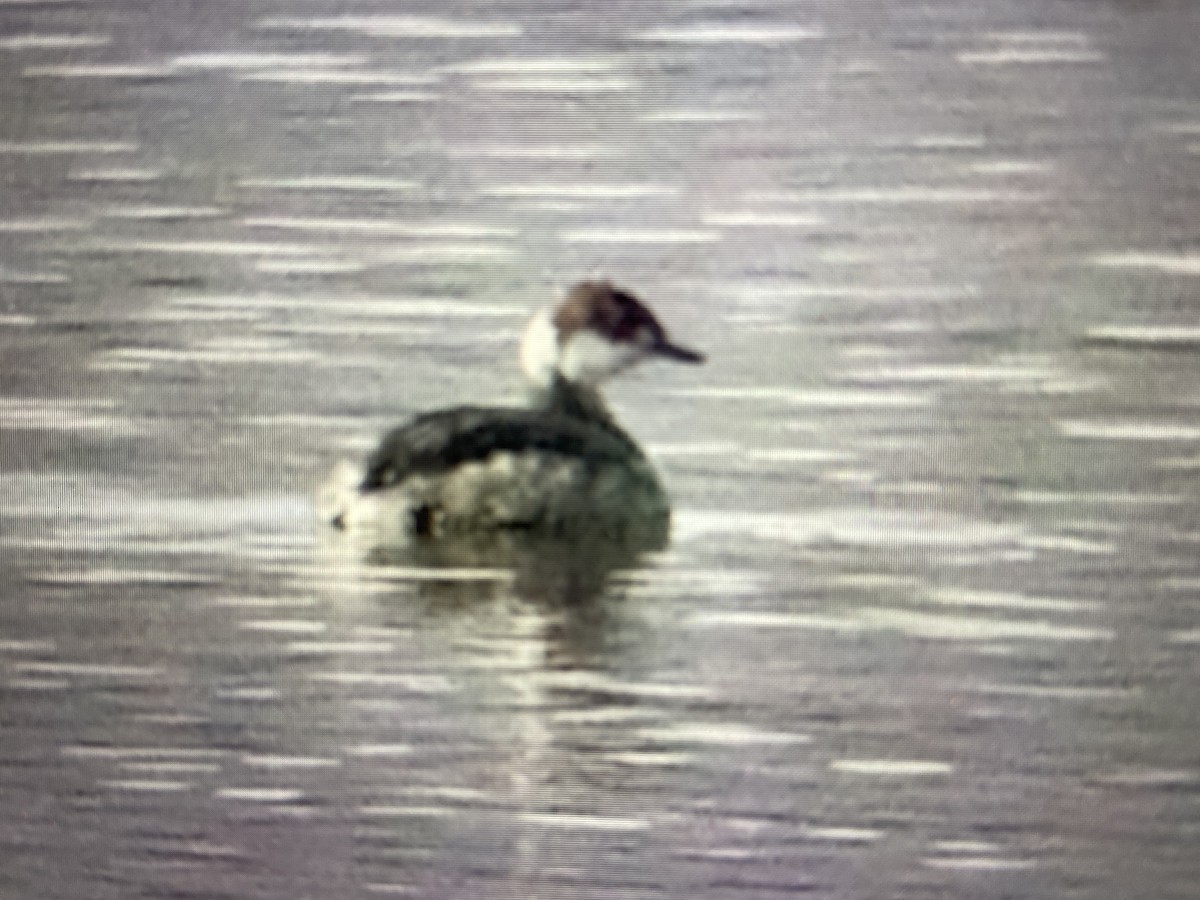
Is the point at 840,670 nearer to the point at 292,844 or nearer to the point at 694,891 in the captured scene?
the point at 694,891

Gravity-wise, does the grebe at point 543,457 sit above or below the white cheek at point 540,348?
below

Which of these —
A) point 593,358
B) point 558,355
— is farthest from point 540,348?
point 593,358

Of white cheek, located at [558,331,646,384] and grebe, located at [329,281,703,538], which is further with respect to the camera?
grebe, located at [329,281,703,538]

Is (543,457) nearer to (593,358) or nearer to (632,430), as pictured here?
(632,430)

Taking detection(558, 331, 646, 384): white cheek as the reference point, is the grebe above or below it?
below

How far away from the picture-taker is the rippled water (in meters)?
0.92

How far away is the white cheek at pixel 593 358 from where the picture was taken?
0.82 metres

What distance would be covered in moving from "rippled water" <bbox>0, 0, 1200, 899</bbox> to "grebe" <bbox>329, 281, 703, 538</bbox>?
0.02 metres

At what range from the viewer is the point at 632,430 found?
95 centimetres

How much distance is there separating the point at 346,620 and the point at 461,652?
78 mm

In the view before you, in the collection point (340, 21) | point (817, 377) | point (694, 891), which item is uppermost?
point (340, 21)

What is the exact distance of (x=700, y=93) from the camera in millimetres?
936

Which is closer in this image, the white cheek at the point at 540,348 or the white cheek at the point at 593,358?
the white cheek at the point at 593,358

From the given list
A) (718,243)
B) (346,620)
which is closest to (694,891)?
(346,620)
